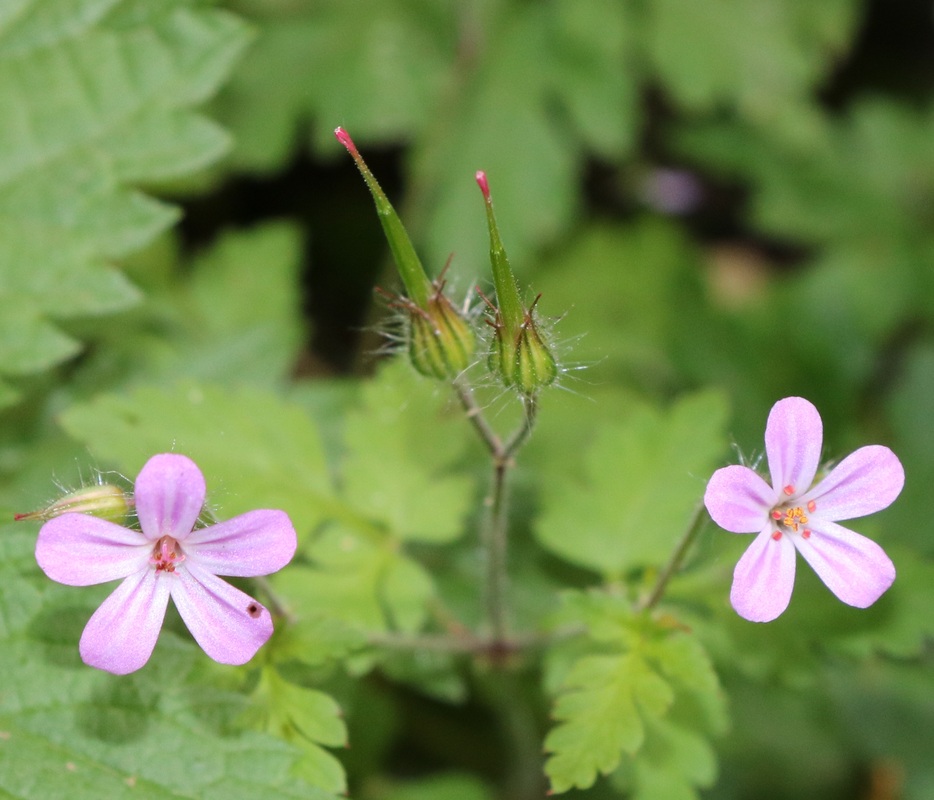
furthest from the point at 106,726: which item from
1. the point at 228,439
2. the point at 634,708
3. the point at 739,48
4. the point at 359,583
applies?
the point at 739,48

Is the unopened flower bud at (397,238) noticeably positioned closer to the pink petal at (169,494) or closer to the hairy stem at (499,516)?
the hairy stem at (499,516)

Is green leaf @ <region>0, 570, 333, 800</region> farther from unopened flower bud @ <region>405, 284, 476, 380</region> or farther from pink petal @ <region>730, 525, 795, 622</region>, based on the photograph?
pink petal @ <region>730, 525, 795, 622</region>

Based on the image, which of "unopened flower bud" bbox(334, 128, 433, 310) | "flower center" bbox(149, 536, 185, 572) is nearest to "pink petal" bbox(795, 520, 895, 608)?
"unopened flower bud" bbox(334, 128, 433, 310)

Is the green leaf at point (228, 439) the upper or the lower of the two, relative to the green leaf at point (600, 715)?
upper

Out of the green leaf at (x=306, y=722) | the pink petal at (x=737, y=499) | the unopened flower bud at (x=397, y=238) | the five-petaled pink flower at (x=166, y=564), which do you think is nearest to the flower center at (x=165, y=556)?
the five-petaled pink flower at (x=166, y=564)

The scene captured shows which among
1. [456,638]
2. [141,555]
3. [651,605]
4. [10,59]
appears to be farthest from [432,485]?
[10,59]

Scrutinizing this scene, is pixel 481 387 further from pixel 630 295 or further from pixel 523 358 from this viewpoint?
pixel 630 295

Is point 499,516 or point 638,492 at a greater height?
point 638,492
